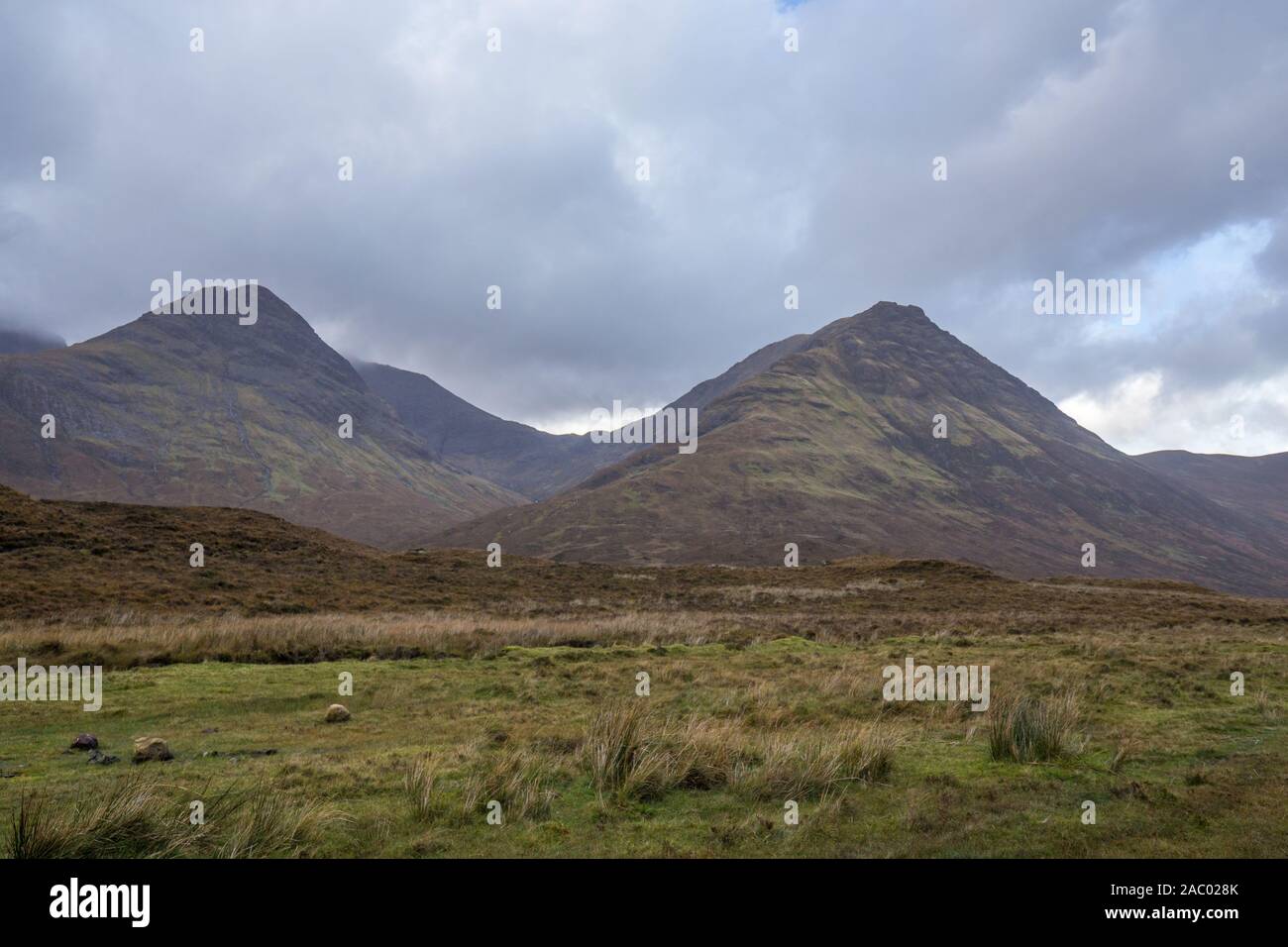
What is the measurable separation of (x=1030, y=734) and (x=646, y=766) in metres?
5.20

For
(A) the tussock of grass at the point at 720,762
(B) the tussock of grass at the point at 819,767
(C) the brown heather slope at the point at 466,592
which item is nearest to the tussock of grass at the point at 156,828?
(A) the tussock of grass at the point at 720,762

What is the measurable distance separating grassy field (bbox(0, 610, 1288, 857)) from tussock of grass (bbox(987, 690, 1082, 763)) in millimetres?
109

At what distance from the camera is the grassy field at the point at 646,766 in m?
6.65

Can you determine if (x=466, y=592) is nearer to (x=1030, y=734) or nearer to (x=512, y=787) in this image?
(x=512, y=787)

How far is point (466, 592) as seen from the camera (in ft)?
139

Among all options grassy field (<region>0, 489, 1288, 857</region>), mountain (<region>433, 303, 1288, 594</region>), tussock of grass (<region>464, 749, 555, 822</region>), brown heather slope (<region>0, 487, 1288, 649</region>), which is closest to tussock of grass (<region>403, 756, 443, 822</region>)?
grassy field (<region>0, 489, 1288, 857</region>)

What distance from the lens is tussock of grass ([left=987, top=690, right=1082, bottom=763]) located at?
923cm

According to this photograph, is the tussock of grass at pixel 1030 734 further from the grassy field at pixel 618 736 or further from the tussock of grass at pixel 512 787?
the tussock of grass at pixel 512 787

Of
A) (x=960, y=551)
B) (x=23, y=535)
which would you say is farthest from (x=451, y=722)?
(x=960, y=551)

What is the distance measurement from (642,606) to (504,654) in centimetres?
1918

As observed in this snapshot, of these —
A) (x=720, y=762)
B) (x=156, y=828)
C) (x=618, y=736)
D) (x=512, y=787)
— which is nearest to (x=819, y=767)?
(x=720, y=762)

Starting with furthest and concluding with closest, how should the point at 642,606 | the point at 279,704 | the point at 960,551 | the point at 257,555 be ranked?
1. the point at 960,551
2. the point at 257,555
3. the point at 642,606
4. the point at 279,704
